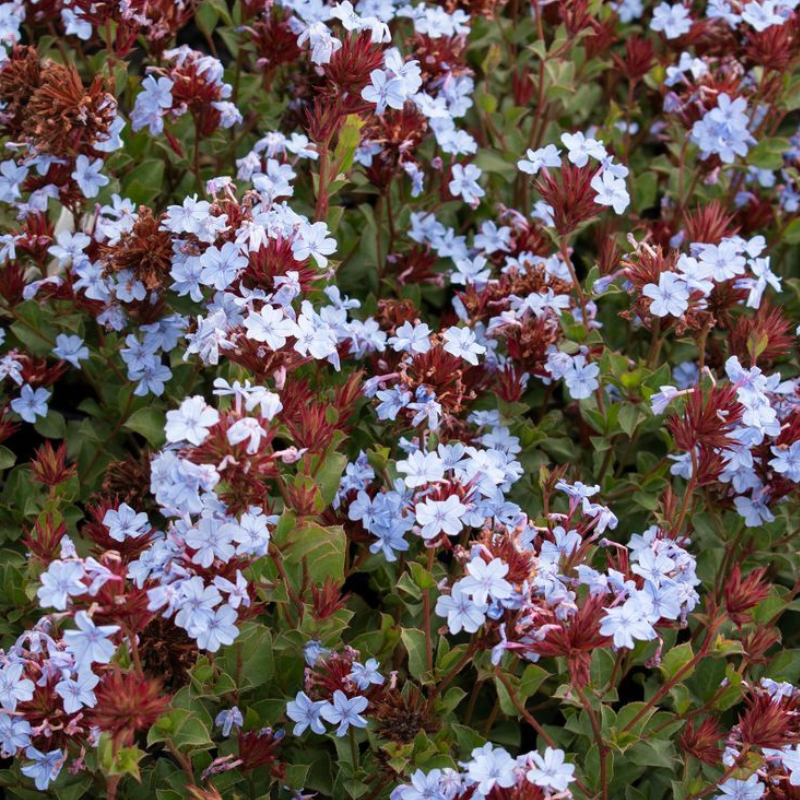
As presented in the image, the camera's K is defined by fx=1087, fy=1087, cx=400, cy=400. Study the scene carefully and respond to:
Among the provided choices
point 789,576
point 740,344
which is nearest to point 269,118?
point 740,344

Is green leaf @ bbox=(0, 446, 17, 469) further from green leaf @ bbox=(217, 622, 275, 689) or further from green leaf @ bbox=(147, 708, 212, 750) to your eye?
green leaf @ bbox=(147, 708, 212, 750)

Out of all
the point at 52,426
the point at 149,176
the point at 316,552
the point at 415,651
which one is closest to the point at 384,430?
the point at 316,552

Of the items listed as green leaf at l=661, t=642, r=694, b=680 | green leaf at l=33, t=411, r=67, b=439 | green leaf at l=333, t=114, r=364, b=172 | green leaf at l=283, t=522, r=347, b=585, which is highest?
green leaf at l=333, t=114, r=364, b=172

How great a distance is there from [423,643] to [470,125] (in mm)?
2136

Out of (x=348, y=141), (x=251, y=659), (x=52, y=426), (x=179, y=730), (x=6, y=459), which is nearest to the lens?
(x=179, y=730)

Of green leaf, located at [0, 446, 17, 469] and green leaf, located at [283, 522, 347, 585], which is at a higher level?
green leaf, located at [0, 446, 17, 469]

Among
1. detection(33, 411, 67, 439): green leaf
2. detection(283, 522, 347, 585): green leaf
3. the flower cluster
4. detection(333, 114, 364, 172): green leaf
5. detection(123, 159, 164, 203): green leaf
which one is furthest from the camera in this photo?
detection(123, 159, 164, 203): green leaf

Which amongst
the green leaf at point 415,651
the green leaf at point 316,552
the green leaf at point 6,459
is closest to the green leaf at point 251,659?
the green leaf at point 316,552

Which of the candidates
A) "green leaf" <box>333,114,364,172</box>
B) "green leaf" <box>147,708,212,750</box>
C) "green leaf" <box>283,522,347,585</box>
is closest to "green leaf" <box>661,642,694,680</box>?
"green leaf" <box>283,522,347,585</box>

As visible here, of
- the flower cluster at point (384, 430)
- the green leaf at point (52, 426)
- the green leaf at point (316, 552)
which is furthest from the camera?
the green leaf at point (52, 426)

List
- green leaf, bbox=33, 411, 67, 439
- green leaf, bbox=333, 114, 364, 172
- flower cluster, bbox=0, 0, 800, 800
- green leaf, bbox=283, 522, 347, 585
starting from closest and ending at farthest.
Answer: flower cluster, bbox=0, 0, 800, 800
green leaf, bbox=283, 522, 347, 585
green leaf, bbox=333, 114, 364, 172
green leaf, bbox=33, 411, 67, 439

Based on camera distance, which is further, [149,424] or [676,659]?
[149,424]

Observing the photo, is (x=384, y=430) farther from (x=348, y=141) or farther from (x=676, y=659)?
(x=676, y=659)

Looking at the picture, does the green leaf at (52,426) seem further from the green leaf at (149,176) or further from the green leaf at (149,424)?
the green leaf at (149,176)
